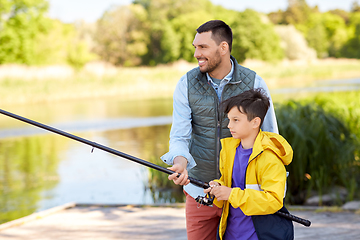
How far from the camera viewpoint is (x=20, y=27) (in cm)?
3080

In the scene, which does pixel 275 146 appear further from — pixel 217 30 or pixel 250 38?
pixel 250 38

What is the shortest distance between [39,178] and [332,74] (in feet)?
97.0

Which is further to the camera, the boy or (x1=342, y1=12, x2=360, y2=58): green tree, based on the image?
(x1=342, y1=12, x2=360, y2=58): green tree

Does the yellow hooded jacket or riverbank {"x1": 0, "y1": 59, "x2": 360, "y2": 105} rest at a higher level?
riverbank {"x1": 0, "y1": 59, "x2": 360, "y2": 105}

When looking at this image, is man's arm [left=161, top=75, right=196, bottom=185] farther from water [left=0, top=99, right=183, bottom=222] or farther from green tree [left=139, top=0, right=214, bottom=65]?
green tree [left=139, top=0, right=214, bottom=65]

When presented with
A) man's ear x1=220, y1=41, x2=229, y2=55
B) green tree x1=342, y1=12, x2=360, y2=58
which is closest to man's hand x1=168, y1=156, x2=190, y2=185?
man's ear x1=220, y1=41, x2=229, y2=55

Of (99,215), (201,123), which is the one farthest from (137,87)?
(201,123)

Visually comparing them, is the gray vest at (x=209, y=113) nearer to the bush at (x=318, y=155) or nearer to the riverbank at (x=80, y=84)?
the bush at (x=318, y=155)

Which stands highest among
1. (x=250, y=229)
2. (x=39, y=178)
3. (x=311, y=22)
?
(x=311, y=22)

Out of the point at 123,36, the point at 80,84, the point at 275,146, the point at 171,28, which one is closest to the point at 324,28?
the point at 171,28

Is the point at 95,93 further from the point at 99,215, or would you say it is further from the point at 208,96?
the point at 208,96

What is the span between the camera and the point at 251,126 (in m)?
1.89

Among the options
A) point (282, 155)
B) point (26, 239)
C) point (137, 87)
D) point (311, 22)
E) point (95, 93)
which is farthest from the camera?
point (311, 22)

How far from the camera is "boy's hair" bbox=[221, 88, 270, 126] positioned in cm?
186
